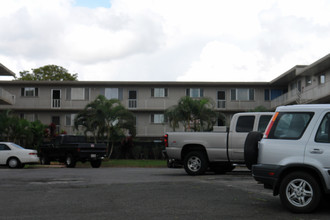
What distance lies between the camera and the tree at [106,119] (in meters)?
33.5

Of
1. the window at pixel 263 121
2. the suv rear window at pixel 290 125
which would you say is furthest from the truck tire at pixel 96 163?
the suv rear window at pixel 290 125

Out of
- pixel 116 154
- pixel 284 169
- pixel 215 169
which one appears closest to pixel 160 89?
pixel 116 154

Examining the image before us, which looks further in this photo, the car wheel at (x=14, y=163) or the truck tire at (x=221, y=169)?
the car wheel at (x=14, y=163)

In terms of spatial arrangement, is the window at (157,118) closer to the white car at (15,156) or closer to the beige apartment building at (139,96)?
the beige apartment building at (139,96)

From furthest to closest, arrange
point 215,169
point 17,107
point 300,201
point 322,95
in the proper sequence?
point 17,107 < point 322,95 < point 215,169 < point 300,201

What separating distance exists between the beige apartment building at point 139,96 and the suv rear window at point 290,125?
3519cm

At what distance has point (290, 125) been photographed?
7891 millimetres

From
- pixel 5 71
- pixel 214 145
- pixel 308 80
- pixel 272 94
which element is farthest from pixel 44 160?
pixel 272 94

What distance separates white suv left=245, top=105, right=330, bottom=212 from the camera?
7.48 meters

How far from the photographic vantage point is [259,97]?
144 feet

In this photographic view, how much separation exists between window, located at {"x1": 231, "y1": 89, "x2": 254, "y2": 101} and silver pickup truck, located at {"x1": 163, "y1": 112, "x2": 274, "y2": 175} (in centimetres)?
2790

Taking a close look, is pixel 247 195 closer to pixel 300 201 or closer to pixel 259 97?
pixel 300 201

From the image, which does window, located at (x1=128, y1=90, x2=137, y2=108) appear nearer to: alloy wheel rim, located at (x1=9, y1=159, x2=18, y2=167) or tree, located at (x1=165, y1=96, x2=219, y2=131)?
tree, located at (x1=165, y1=96, x2=219, y2=131)

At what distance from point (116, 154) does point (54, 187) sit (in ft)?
86.0
